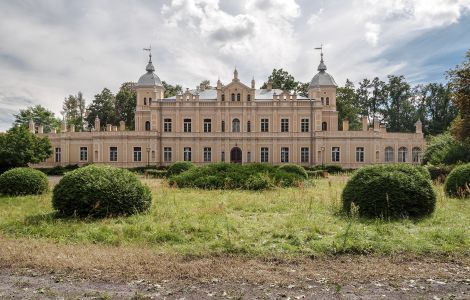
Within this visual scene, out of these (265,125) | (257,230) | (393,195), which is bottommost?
(257,230)

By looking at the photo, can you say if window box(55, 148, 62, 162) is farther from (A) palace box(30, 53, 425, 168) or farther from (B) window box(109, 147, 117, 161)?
(B) window box(109, 147, 117, 161)

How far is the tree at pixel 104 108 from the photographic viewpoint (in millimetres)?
59844

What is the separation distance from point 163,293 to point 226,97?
40.1 m

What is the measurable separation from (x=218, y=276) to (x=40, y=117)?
7060cm

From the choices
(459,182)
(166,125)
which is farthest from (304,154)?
(459,182)

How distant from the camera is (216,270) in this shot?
6.04 meters

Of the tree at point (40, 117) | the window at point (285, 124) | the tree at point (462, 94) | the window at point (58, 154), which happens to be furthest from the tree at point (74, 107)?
the tree at point (462, 94)

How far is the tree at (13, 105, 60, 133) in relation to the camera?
212ft

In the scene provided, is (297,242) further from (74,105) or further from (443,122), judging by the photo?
(74,105)

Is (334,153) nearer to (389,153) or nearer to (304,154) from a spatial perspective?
(304,154)

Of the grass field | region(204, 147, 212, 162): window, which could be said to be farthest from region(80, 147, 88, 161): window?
the grass field

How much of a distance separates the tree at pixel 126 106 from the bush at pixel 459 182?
52094 millimetres

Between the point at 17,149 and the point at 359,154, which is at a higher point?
the point at 17,149

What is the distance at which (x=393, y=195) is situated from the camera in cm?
948
